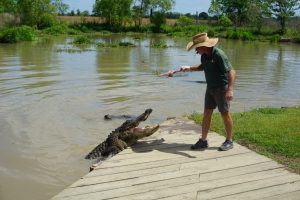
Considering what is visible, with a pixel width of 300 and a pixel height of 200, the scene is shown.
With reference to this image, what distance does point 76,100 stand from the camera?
40.9 ft

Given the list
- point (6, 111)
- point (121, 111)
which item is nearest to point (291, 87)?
point (121, 111)

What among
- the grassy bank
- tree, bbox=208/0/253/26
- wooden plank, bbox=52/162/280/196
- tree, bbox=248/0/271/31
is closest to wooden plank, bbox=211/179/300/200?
wooden plank, bbox=52/162/280/196

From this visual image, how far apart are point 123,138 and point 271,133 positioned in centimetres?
237

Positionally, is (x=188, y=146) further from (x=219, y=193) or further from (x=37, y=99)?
(x=37, y=99)

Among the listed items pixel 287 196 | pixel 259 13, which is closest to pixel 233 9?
pixel 259 13

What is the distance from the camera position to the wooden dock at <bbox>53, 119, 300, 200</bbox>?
14.7ft

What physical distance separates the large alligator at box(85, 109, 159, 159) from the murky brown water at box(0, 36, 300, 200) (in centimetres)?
32

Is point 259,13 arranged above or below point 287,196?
above

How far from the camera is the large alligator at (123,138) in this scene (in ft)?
21.5

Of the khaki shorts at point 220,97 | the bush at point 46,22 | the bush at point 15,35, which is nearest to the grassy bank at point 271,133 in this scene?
the khaki shorts at point 220,97

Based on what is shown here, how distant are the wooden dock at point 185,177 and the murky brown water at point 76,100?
1.41 metres

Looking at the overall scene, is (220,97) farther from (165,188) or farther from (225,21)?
(225,21)

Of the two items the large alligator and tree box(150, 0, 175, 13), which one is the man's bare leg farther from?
tree box(150, 0, 175, 13)

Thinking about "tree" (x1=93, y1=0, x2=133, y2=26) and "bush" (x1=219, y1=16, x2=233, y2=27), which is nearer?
"tree" (x1=93, y1=0, x2=133, y2=26)
